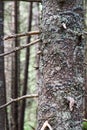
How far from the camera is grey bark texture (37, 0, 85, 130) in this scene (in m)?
2.73

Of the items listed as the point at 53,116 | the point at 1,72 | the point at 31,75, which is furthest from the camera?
the point at 31,75

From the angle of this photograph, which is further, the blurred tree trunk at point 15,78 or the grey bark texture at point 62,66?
the blurred tree trunk at point 15,78

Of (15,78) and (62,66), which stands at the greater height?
(62,66)

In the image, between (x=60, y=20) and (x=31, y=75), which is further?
(x=31, y=75)

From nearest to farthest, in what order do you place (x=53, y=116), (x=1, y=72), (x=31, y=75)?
1. (x=53, y=116)
2. (x=1, y=72)
3. (x=31, y=75)

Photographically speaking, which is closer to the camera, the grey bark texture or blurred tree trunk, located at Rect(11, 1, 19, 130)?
the grey bark texture

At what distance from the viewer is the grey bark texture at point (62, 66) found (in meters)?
2.73

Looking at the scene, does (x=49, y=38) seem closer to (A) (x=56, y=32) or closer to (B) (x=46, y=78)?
(A) (x=56, y=32)

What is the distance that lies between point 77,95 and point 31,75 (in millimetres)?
12066

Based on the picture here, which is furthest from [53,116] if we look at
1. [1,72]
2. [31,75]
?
[31,75]

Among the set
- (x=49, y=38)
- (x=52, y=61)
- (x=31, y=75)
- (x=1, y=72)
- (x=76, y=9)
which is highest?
(x=76, y=9)

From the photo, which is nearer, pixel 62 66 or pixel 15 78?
pixel 62 66

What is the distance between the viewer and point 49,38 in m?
2.80

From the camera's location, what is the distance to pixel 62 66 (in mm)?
2754
